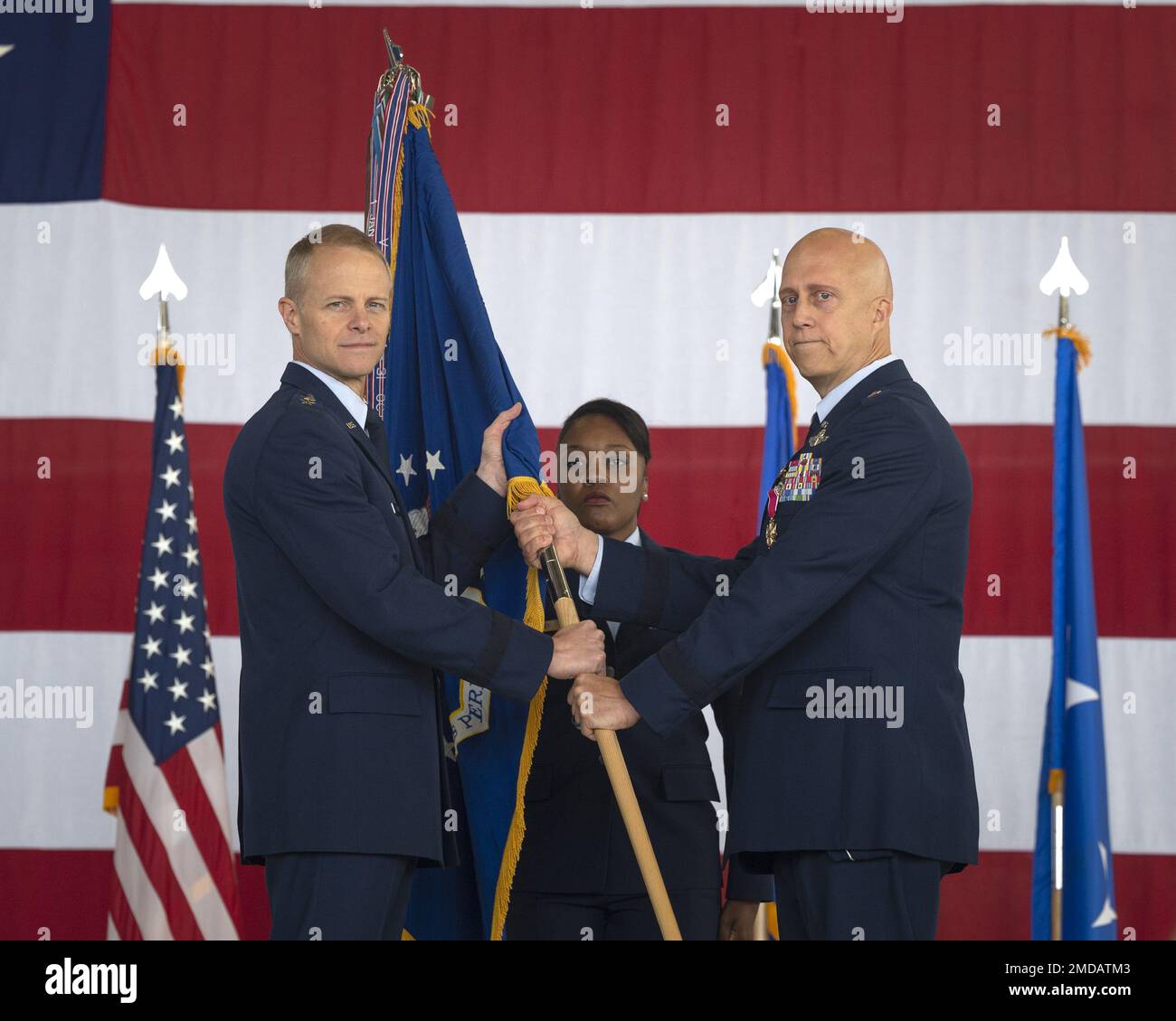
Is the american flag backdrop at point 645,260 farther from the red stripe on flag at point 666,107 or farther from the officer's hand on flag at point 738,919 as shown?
the officer's hand on flag at point 738,919

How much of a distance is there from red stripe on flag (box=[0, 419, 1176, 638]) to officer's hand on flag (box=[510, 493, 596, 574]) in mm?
1655

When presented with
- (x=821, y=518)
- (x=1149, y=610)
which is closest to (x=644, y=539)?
(x=821, y=518)

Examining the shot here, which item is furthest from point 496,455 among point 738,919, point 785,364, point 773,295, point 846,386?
point 773,295

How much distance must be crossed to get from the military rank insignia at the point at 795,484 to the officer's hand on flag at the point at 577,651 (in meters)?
0.39

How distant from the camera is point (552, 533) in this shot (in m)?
2.88

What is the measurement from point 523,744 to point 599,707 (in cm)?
28

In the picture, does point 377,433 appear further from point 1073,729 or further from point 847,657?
point 1073,729

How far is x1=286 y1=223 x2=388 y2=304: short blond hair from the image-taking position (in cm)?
262

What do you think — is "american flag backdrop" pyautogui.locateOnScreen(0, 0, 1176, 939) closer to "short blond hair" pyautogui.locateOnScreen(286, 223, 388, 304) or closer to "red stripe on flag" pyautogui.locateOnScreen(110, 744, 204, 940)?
"red stripe on flag" pyautogui.locateOnScreen(110, 744, 204, 940)

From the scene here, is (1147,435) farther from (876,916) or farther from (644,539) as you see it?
(876,916)

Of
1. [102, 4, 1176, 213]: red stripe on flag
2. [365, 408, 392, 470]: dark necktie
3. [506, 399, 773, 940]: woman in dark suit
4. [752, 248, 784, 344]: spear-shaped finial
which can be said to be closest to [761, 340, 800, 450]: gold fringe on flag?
[752, 248, 784, 344]: spear-shaped finial

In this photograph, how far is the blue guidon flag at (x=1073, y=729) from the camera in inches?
148

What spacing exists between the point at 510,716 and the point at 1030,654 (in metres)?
2.27

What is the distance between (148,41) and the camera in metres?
4.81
